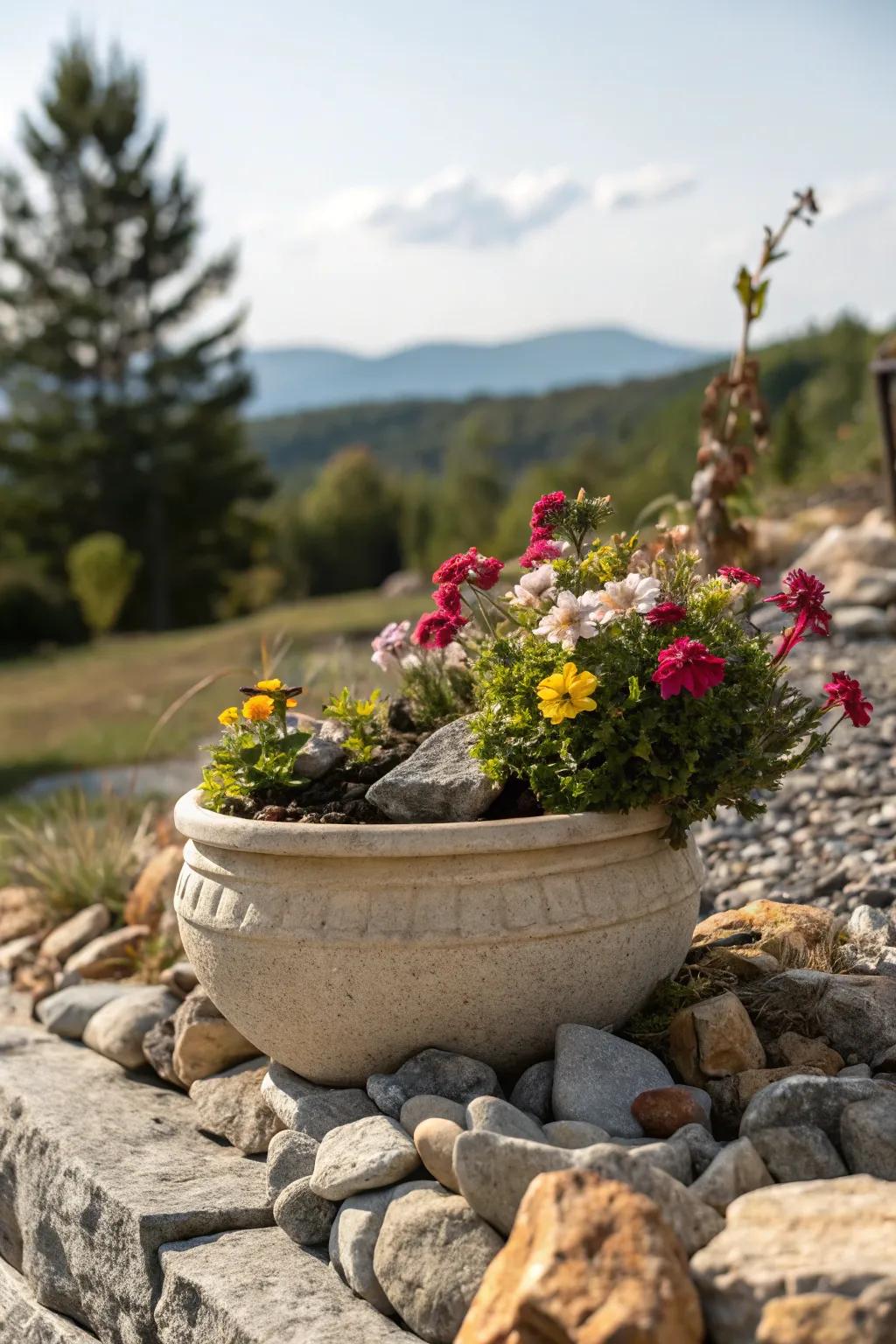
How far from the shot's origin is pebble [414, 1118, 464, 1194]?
73.1 inches

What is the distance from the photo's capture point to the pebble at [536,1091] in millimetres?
2088

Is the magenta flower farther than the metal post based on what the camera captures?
No

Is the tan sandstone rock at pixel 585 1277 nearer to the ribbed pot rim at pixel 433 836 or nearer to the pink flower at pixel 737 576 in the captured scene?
the ribbed pot rim at pixel 433 836

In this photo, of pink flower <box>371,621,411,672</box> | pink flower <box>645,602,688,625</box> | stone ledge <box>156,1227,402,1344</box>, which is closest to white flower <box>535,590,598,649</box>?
pink flower <box>645,602,688,625</box>

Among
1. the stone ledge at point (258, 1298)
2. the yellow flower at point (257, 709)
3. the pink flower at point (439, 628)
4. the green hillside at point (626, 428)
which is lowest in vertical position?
the stone ledge at point (258, 1298)

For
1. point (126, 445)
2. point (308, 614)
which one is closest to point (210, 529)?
point (126, 445)

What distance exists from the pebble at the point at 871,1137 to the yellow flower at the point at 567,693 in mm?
738

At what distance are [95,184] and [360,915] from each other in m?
24.6

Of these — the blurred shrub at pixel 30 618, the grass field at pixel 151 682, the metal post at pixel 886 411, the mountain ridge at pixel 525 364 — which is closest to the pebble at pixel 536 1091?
the grass field at pixel 151 682

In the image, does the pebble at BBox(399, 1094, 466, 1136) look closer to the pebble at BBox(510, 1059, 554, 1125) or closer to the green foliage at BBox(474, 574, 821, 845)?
the pebble at BBox(510, 1059, 554, 1125)

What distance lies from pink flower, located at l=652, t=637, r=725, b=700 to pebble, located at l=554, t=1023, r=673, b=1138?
0.61 metres

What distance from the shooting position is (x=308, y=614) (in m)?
14.2

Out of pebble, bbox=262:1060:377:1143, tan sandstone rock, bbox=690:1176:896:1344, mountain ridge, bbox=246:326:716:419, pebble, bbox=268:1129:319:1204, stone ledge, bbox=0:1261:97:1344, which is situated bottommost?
stone ledge, bbox=0:1261:97:1344

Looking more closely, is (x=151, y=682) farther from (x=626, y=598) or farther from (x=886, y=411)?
(x=626, y=598)
